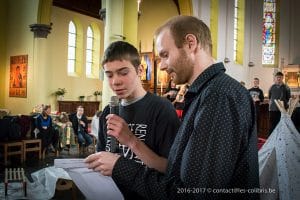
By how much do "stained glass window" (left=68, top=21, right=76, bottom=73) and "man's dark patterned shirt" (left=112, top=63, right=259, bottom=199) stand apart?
15.2m

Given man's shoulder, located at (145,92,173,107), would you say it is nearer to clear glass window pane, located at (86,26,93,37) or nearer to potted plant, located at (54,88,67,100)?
potted plant, located at (54,88,67,100)

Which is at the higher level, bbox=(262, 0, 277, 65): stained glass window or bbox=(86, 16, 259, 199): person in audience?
bbox=(262, 0, 277, 65): stained glass window

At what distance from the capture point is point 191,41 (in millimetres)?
1132

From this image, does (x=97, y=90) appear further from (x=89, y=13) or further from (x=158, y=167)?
(x=158, y=167)

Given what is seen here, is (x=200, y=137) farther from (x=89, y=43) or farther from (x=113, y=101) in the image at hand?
(x=89, y=43)

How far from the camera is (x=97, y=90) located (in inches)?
649

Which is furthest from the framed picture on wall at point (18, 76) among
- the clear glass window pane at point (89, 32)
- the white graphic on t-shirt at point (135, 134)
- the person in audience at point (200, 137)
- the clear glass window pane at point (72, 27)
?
the person in audience at point (200, 137)

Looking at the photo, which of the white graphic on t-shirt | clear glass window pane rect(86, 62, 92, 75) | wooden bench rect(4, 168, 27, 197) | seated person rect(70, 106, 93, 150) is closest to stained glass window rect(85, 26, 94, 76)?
clear glass window pane rect(86, 62, 92, 75)

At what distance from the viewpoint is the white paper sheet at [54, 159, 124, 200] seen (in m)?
1.24

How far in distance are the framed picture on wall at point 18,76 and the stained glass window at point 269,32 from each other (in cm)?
1147

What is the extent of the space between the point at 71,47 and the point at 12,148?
8.91 meters

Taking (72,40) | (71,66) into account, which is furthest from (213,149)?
(72,40)

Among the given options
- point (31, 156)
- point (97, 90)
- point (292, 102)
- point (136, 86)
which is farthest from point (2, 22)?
point (136, 86)

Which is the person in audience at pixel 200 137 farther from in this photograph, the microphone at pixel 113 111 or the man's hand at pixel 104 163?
the microphone at pixel 113 111
